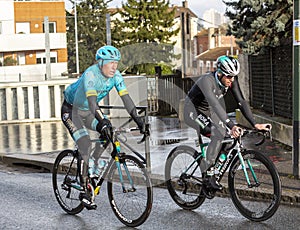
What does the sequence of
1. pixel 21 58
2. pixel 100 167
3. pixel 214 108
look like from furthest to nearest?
pixel 21 58
pixel 100 167
pixel 214 108

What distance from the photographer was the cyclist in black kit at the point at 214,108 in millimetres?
7039

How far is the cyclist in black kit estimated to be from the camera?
7.04 meters

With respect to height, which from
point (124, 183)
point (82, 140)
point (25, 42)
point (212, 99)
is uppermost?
point (25, 42)

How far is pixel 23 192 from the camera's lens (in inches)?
358

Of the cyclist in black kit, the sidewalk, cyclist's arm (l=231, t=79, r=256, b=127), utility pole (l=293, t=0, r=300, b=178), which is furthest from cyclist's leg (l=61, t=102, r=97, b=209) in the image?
utility pole (l=293, t=0, r=300, b=178)

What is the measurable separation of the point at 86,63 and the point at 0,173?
225 ft

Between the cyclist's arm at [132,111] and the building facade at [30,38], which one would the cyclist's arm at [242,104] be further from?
the building facade at [30,38]

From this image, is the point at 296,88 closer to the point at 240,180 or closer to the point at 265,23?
the point at 240,180

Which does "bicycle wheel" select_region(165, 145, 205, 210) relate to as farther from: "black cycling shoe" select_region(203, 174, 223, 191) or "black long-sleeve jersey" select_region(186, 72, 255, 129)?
"black long-sleeve jersey" select_region(186, 72, 255, 129)

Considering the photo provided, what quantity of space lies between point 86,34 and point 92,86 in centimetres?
7522

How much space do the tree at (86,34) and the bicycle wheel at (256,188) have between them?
7258 cm

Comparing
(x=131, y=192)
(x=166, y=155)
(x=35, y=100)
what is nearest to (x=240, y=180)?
(x=131, y=192)

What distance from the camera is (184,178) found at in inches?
308

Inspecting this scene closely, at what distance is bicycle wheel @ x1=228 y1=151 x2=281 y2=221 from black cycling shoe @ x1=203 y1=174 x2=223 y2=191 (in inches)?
6.7
